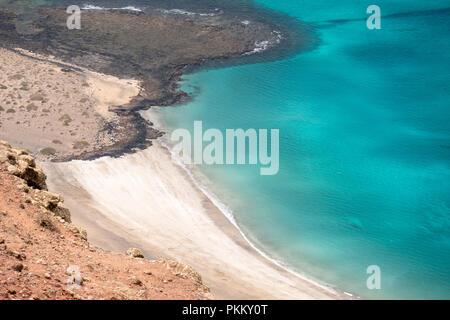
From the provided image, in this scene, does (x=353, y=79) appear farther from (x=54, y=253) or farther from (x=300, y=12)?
(x=54, y=253)

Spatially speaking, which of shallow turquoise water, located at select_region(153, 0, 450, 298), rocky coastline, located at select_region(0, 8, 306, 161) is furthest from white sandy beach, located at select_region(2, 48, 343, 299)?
rocky coastline, located at select_region(0, 8, 306, 161)

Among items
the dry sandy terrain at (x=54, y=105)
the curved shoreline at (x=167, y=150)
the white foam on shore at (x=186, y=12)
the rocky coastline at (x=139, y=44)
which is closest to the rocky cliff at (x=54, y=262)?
the curved shoreline at (x=167, y=150)

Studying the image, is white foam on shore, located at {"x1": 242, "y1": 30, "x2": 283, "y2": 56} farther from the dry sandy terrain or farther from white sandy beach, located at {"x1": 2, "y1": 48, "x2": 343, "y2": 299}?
white sandy beach, located at {"x1": 2, "y1": 48, "x2": 343, "y2": 299}

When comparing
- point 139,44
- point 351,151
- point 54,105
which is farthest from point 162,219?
point 139,44

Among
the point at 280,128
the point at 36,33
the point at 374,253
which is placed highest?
the point at 36,33

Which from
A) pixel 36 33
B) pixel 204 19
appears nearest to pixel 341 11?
pixel 204 19

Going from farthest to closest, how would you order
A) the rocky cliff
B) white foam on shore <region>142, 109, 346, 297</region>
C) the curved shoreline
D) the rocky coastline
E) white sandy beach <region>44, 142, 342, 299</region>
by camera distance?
1. the rocky coastline
2. white foam on shore <region>142, 109, 346, 297</region>
3. the curved shoreline
4. white sandy beach <region>44, 142, 342, 299</region>
5. the rocky cliff
